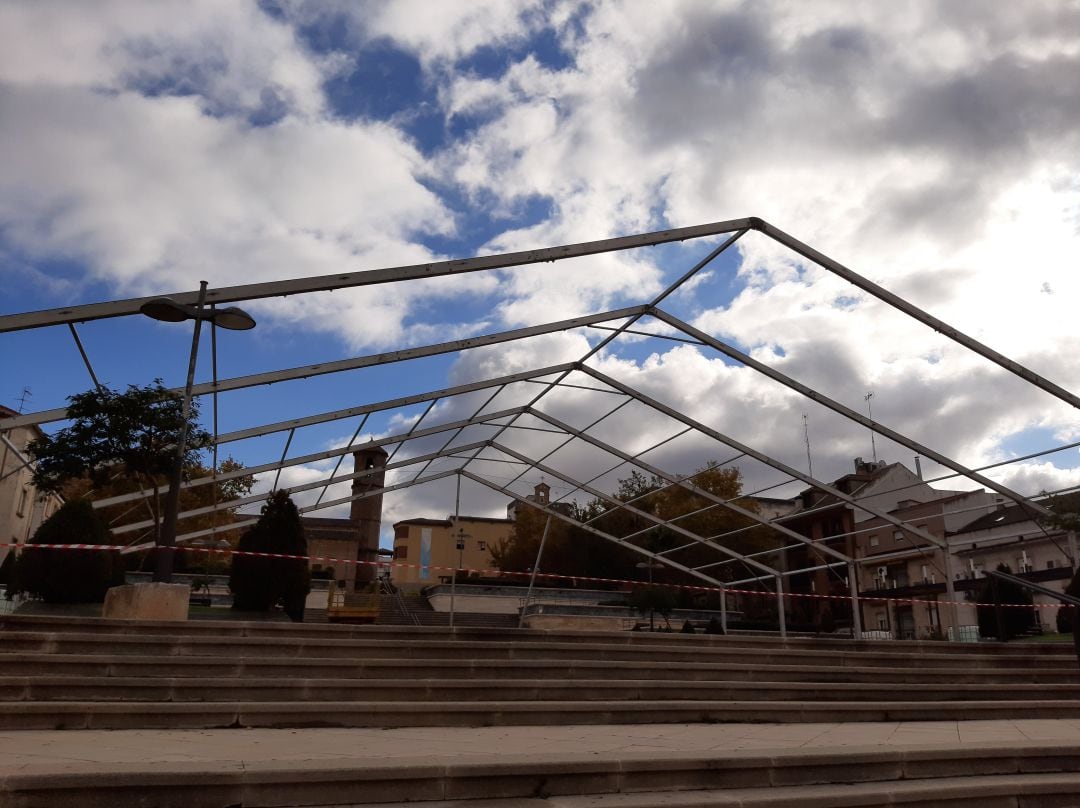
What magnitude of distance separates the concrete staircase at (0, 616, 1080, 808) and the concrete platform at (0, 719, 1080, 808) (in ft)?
0.03

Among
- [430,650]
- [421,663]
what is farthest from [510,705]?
[430,650]

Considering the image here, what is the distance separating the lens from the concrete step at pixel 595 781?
3381 millimetres

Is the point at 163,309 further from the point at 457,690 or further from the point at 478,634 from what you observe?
the point at 457,690

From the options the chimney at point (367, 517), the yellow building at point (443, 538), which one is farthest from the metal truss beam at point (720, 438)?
the yellow building at point (443, 538)

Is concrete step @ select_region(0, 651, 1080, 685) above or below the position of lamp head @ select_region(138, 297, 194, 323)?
below

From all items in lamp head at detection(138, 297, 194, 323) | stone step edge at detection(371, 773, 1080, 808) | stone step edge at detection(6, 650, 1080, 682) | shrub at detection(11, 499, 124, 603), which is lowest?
stone step edge at detection(371, 773, 1080, 808)

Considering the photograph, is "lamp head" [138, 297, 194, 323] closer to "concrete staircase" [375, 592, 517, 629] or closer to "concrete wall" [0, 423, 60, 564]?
"concrete wall" [0, 423, 60, 564]

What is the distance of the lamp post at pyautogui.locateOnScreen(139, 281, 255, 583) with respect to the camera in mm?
8898

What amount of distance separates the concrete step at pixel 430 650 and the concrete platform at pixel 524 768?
6.40ft

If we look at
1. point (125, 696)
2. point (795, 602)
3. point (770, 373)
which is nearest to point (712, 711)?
point (125, 696)

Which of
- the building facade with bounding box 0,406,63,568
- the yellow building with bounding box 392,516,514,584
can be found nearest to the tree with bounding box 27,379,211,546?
the building facade with bounding box 0,406,63,568

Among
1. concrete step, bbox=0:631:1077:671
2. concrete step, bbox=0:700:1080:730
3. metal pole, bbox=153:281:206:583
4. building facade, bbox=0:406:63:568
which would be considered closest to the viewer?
concrete step, bbox=0:700:1080:730

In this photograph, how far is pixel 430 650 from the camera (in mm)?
7629

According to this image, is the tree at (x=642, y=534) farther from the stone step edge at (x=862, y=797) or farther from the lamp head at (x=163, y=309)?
the stone step edge at (x=862, y=797)
